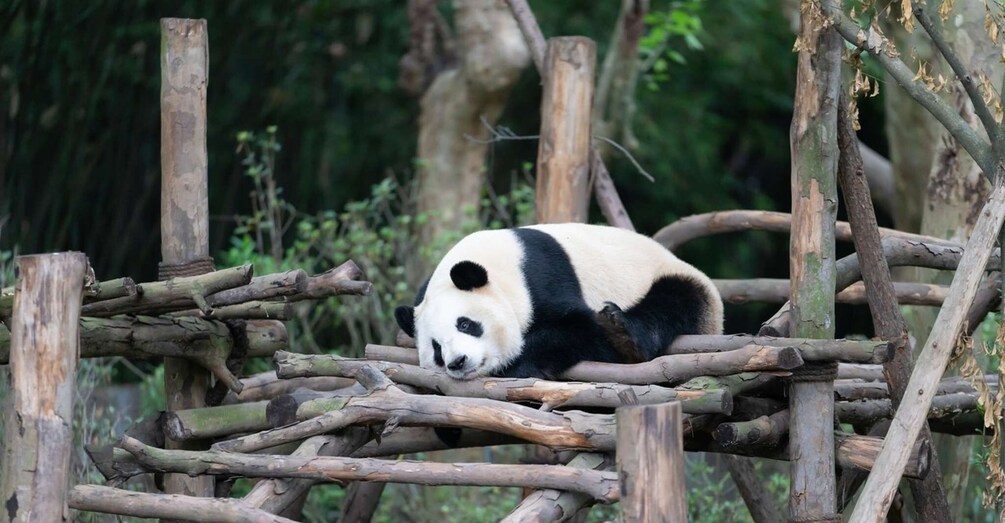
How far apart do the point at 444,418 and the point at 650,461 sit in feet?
3.12

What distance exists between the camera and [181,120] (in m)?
4.52

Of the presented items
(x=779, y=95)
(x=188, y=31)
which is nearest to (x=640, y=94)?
(x=779, y=95)

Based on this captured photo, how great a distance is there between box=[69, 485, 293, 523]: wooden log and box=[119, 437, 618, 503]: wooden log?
22 centimetres

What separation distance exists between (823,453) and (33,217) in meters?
6.01

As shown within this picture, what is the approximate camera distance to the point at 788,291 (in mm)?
5305

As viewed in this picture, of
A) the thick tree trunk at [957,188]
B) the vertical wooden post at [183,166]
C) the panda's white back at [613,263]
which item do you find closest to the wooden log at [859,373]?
the panda's white back at [613,263]

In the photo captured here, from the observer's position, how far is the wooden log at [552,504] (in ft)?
10.7

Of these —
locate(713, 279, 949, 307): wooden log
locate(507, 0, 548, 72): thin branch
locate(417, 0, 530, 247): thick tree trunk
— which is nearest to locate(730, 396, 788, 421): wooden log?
locate(713, 279, 949, 307): wooden log

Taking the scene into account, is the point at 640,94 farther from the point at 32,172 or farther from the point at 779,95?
the point at 32,172

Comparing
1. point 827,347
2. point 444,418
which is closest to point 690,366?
point 827,347

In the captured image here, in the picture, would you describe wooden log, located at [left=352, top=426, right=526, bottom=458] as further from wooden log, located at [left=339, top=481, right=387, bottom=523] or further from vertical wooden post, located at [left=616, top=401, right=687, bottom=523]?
vertical wooden post, located at [left=616, top=401, right=687, bottom=523]

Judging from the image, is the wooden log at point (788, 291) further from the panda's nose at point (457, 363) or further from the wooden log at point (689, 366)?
the panda's nose at point (457, 363)

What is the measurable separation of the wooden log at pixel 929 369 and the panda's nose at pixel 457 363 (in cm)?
133

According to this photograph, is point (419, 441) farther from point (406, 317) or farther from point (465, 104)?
point (465, 104)
